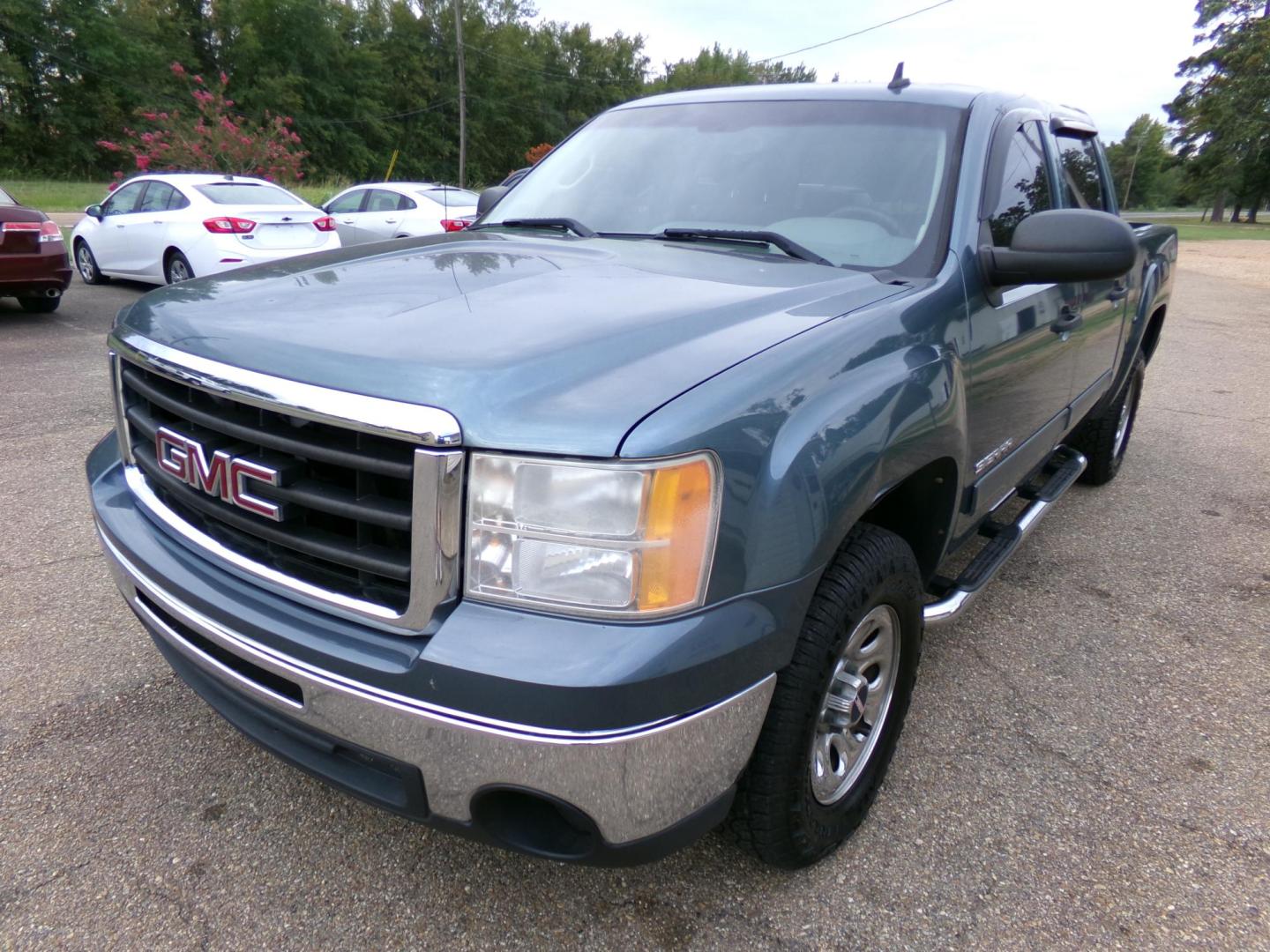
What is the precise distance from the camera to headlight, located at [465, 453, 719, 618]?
1.43 metres

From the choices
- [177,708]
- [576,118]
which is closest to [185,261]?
[177,708]

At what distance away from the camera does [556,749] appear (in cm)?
142

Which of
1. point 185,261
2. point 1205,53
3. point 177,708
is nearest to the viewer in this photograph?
point 177,708

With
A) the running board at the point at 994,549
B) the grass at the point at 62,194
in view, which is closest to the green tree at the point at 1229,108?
the grass at the point at 62,194

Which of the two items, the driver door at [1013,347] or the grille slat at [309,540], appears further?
the driver door at [1013,347]

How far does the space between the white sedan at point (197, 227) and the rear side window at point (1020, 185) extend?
814 cm

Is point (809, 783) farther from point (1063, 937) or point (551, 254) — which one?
point (551, 254)

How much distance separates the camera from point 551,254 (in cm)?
243

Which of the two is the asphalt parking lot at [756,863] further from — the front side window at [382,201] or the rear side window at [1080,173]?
the front side window at [382,201]

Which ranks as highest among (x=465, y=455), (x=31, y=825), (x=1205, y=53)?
(x=1205, y=53)

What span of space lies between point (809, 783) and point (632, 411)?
0.96 m

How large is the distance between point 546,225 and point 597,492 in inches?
68.2

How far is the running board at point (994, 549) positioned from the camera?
96.5 inches

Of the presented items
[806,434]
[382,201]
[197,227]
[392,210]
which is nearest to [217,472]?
[806,434]
